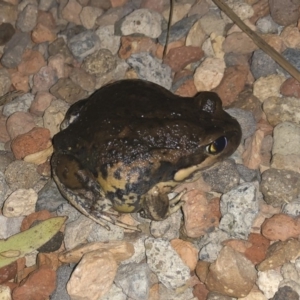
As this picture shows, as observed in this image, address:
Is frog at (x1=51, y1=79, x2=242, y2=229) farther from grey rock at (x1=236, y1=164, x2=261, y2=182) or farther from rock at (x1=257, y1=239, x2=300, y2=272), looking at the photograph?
rock at (x1=257, y1=239, x2=300, y2=272)

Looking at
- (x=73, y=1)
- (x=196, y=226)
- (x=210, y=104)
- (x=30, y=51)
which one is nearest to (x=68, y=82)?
(x=30, y=51)

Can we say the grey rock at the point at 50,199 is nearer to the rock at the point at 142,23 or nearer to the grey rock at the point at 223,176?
the grey rock at the point at 223,176

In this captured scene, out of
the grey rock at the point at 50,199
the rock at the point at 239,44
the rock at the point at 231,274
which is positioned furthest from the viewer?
the rock at the point at 239,44

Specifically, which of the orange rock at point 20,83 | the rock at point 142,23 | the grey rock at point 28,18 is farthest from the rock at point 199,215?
the grey rock at point 28,18

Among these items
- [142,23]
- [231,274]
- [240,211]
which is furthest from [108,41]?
[231,274]

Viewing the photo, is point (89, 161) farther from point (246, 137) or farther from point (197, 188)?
point (246, 137)

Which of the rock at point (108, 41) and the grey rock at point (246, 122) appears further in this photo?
the rock at point (108, 41)

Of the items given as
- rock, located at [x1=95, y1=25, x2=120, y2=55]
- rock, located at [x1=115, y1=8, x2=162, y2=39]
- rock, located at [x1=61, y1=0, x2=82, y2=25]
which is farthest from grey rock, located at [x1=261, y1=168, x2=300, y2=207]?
rock, located at [x1=61, y1=0, x2=82, y2=25]
